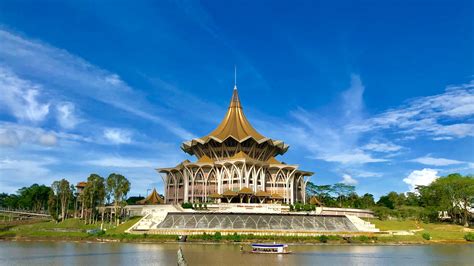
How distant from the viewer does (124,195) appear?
209 ft

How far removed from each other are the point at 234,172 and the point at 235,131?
9827 millimetres

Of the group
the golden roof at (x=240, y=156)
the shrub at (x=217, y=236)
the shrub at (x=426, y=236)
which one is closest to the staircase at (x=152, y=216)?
the shrub at (x=217, y=236)

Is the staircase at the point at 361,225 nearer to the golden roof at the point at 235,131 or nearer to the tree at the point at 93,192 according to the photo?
the golden roof at the point at 235,131

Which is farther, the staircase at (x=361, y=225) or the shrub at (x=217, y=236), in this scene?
the staircase at (x=361, y=225)

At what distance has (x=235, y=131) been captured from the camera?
271 feet

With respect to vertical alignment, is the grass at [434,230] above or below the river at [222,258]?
above

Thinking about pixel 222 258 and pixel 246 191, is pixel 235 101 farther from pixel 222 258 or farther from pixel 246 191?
pixel 222 258

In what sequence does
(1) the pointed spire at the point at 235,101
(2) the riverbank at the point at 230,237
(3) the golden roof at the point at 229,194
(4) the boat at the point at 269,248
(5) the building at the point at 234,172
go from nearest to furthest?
(4) the boat at the point at 269,248 → (2) the riverbank at the point at 230,237 → (3) the golden roof at the point at 229,194 → (5) the building at the point at 234,172 → (1) the pointed spire at the point at 235,101

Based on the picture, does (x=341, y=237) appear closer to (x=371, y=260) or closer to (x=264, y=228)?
(x=264, y=228)

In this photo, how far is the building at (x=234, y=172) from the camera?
7438 centimetres

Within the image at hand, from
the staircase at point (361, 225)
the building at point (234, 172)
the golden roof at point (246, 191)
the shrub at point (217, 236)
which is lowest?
the shrub at point (217, 236)

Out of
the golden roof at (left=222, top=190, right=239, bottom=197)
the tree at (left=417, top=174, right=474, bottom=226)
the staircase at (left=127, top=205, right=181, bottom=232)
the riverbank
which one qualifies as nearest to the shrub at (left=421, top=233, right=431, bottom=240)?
the riverbank

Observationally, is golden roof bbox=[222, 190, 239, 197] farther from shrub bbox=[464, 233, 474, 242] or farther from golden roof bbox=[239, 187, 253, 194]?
shrub bbox=[464, 233, 474, 242]

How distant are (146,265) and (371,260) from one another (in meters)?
16.6
